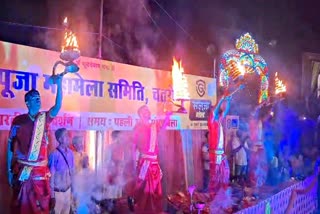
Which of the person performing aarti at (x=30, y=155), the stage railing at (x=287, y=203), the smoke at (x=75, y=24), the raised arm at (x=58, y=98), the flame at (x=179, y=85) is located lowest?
the stage railing at (x=287, y=203)

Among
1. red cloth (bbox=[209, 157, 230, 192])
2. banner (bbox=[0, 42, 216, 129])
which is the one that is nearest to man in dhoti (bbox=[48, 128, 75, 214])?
banner (bbox=[0, 42, 216, 129])

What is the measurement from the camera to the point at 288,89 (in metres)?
12.5

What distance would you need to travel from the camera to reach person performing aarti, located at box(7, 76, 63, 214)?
179 inches

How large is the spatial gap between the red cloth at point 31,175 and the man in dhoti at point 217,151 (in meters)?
3.20

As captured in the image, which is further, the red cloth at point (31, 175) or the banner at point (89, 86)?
the banner at point (89, 86)

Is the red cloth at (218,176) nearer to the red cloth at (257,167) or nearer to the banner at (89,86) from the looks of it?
the banner at (89,86)

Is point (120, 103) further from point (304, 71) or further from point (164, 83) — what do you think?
point (304, 71)

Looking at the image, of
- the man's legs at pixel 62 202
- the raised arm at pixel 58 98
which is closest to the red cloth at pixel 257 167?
the man's legs at pixel 62 202

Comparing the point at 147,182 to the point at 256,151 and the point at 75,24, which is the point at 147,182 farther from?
the point at 256,151

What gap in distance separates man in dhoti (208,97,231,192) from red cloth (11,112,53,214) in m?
3.20

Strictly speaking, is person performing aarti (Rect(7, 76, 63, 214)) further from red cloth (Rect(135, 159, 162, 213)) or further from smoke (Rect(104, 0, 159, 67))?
smoke (Rect(104, 0, 159, 67))

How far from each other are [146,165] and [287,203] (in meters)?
2.60

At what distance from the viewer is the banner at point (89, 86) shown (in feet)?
15.4

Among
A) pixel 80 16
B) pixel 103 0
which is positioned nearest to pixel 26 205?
pixel 80 16
